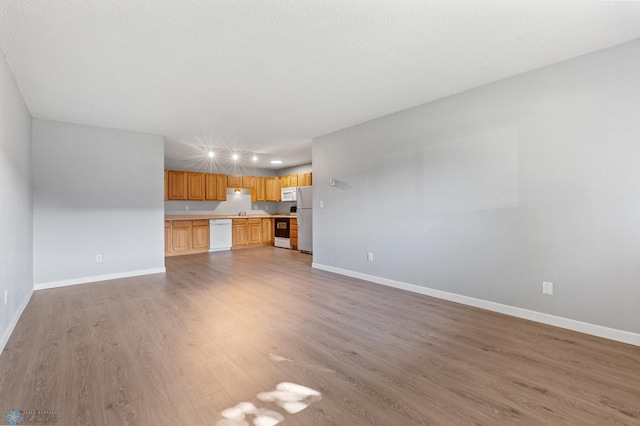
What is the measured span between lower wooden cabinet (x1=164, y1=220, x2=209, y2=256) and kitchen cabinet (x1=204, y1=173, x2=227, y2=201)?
826mm

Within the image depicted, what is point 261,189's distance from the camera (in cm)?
912

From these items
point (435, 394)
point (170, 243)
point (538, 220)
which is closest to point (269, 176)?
point (170, 243)

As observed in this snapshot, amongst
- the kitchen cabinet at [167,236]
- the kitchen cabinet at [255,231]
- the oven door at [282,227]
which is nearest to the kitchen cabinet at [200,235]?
the kitchen cabinet at [167,236]

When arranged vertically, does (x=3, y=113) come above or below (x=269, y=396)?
above

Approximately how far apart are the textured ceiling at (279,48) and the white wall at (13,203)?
25 centimetres

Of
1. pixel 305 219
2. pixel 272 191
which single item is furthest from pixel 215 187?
pixel 305 219

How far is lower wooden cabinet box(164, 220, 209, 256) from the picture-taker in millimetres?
7039

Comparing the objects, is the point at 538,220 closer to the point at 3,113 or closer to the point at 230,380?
the point at 230,380

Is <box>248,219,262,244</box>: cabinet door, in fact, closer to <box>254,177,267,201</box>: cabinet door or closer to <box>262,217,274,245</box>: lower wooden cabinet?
<box>262,217,274,245</box>: lower wooden cabinet

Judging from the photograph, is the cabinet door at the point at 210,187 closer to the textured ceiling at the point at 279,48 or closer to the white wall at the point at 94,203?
the white wall at the point at 94,203

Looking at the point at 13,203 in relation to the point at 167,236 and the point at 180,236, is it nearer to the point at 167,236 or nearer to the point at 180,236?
the point at 167,236

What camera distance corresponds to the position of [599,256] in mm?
2527

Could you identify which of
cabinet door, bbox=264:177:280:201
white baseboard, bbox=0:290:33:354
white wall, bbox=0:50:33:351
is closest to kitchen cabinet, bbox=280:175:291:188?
cabinet door, bbox=264:177:280:201

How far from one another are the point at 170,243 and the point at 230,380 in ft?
19.7
